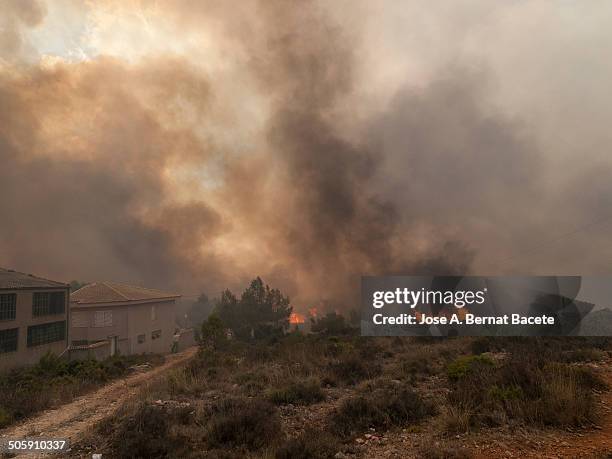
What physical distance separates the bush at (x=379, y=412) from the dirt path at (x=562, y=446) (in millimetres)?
2443

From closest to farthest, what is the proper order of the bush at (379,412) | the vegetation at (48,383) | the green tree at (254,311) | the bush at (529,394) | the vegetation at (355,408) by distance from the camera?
the vegetation at (355,408) → the bush at (529,394) → the bush at (379,412) → the vegetation at (48,383) → the green tree at (254,311)

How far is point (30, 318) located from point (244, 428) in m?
27.5

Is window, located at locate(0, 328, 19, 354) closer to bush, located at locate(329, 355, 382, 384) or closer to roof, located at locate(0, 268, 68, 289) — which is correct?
roof, located at locate(0, 268, 68, 289)

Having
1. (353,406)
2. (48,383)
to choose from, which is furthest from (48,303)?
(353,406)

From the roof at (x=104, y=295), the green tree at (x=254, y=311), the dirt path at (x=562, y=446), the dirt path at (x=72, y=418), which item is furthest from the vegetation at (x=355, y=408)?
the green tree at (x=254, y=311)

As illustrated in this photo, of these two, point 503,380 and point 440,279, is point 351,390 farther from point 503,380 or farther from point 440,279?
point 440,279

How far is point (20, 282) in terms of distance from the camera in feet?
97.8

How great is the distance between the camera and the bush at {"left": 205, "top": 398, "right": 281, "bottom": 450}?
884cm

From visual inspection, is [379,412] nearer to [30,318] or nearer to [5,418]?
[5,418]

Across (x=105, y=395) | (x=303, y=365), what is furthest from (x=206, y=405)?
(x=105, y=395)

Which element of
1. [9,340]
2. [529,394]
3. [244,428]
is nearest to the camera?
[244,428]

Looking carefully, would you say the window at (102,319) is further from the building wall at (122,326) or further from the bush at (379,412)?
the bush at (379,412)

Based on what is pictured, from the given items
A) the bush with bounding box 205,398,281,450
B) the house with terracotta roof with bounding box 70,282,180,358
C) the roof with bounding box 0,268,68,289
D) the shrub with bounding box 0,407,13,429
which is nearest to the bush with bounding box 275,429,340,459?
the bush with bounding box 205,398,281,450

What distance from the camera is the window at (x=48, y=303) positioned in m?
30.0
